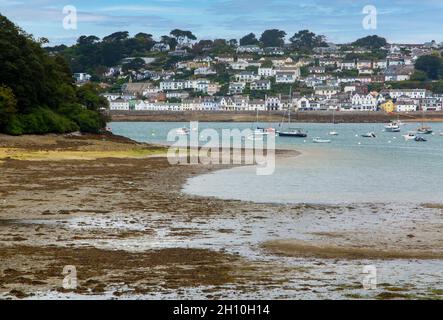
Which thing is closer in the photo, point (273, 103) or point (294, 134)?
point (294, 134)

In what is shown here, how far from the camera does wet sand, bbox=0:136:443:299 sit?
43.1ft

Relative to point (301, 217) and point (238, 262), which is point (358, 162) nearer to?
point (301, 217)

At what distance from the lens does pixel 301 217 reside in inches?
886

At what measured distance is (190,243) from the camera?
1745 cm

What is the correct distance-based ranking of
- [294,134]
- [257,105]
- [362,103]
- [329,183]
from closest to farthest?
[329,183], [294,134], [257,105], [362,103]

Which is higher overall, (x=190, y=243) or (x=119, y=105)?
(x=190, y=243)

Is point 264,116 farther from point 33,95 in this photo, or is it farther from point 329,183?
point 329,183

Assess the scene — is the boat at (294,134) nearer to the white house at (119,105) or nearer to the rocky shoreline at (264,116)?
the rocky shoreline at (264,116)

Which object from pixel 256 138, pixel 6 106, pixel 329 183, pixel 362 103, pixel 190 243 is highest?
pixel 6 106

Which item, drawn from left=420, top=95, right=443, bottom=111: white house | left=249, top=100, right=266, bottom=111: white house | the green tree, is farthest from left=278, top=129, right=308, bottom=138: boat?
left=420, top=95, right=443, bottom=111: white house

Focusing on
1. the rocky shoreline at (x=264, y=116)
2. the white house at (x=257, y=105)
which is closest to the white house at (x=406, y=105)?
the rocky shoreline at (x=264, y=116)

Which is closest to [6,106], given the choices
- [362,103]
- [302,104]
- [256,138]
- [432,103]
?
[256,138]
